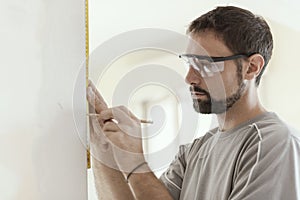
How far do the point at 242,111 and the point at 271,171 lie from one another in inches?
10.9

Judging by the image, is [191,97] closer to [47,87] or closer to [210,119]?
[210,119]

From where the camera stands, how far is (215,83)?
114 centimetres

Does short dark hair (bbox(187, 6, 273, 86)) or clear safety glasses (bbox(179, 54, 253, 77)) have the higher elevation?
short dark hair (bbox(187, 6, 273, 86))

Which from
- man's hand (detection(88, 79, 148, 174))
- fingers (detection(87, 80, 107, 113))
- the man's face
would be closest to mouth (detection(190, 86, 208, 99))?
the man's face

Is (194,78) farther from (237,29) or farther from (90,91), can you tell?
(90,91)

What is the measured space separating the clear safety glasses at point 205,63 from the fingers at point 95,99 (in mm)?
338

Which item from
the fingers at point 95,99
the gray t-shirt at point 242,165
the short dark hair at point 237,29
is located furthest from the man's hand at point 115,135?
the short dark hair at point 237,29

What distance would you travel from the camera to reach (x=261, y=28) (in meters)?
1.18

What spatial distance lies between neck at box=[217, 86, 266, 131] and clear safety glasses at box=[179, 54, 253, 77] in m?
0.12

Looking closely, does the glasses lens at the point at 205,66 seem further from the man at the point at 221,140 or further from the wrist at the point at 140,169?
the wrist at the point at 140,169

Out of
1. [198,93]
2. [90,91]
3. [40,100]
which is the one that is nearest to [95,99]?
[90,91]

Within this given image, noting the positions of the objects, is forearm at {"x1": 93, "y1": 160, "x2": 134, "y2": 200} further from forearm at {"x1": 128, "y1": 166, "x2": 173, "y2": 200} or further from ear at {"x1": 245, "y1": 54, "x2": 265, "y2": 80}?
ear at {"x1": 245, "y1": 54, "x2": 265, "y2": 80}

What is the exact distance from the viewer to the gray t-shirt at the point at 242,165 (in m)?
0.89

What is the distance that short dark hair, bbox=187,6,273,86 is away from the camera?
1.13m
